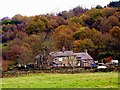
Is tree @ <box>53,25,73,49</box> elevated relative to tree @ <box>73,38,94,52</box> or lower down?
elevated

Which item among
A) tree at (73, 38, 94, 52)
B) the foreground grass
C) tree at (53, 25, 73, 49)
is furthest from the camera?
tree at (53, 25, 73, 49)

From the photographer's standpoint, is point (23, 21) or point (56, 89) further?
point (23, 21)

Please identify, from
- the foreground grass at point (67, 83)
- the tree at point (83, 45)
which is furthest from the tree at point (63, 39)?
the foreground grass at point (67, 83)

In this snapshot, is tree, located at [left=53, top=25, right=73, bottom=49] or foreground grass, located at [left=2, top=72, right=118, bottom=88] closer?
foreground grass, located at [left=2, top=72, right=118, bottom=88]

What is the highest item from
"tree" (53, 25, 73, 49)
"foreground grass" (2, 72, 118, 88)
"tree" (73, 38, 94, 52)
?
"tree" (53, 25, 73, 49)

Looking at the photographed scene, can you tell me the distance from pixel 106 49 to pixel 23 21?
3609 cm

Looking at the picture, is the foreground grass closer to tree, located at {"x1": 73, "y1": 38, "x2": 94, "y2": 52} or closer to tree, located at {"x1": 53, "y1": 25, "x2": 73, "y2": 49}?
tree, located at {"x1": 73, "y1": 38, "x2": 94, "y2": 52}

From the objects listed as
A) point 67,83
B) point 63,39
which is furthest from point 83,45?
point 67,83

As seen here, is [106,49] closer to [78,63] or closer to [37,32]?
[78,63]

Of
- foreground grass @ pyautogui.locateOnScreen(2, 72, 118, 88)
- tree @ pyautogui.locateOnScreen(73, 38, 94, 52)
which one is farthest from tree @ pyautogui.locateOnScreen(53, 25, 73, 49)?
foreground grass @ pyautogui.locateOnScreen(2, 72, 118, 88)

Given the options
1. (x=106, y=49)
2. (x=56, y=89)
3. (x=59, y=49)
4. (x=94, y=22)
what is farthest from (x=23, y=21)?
(x=56, y=89)

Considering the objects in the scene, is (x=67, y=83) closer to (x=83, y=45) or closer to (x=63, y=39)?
(x=83, y=45)

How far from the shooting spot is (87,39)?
6169 centimetres

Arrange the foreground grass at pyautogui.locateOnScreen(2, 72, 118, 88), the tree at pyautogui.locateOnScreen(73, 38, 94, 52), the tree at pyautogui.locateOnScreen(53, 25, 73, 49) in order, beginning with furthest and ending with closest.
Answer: the tree at pyautogui.locateOnScreen(53, 25, 73, 49) → the tree at pyautogui.locateOnScreen(73, 38, 94, 52) → the foreground grass at pyautogui.locateOnScreen(2, 72, 118, 88)
